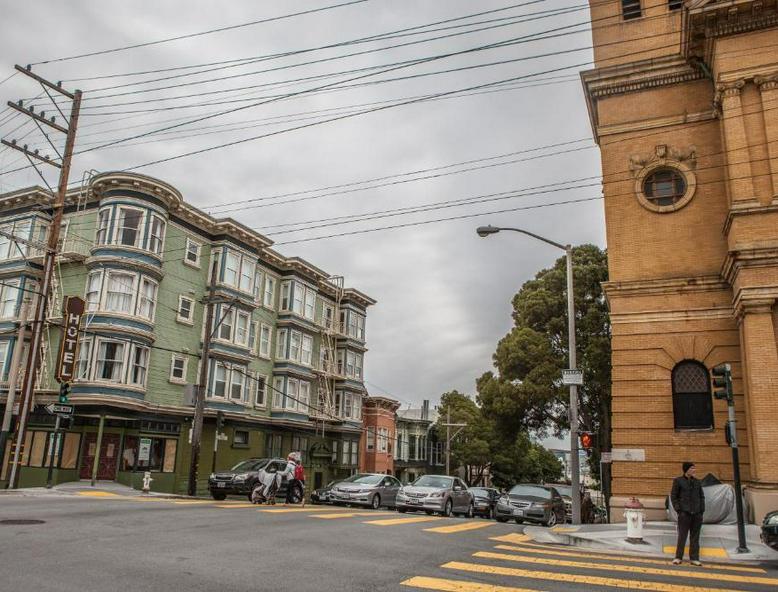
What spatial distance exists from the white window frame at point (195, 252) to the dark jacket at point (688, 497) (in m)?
29.3

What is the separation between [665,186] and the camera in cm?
1981

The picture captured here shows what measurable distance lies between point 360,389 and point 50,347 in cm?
2407

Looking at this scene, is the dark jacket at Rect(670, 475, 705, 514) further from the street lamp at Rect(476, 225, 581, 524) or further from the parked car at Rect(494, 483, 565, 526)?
the parked car at Rect(494, 483, 565, 526)

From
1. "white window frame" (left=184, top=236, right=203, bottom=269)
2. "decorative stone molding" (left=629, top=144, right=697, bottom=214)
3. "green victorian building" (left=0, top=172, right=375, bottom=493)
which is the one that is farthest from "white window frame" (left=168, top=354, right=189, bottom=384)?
"decorative stone molding" (left=629, top=144, right=697, bottom=214)

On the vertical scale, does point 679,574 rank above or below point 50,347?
below

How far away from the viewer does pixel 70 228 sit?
33.8 metres

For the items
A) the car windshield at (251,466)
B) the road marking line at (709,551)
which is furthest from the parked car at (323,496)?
the road marking line at (709,551)

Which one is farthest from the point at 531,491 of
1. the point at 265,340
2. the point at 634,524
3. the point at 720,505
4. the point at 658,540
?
the point at 265,340

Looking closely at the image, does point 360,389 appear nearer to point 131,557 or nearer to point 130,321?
A: point 130,321

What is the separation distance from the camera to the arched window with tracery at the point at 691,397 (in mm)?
17781

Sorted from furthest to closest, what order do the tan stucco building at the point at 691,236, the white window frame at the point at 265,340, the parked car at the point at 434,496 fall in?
the white window frame at the point at 265,340 → the parked car at the point at 434,496 → the tan stucco building at the point at 691,236

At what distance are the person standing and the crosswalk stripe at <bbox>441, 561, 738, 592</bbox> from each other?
2788mm

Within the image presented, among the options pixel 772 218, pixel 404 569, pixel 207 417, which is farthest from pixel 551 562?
pixel 207 417

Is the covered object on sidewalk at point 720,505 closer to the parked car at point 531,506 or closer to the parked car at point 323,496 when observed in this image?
the parked car at point 531,506
